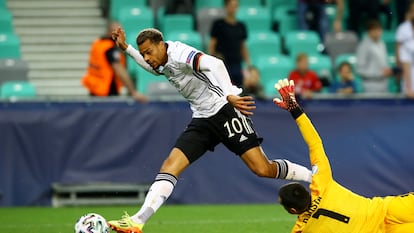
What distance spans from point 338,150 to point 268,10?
4.31 metres

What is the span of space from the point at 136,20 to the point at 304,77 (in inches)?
125

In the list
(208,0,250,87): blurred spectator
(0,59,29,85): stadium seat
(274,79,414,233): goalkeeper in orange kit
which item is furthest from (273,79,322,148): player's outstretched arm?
(0,59,29,85): stadium seat

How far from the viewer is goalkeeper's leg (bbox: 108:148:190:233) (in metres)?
9.23

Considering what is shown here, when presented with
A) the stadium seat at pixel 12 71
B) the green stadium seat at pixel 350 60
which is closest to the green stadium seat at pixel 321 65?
the green stadium seat at pixel 350 60

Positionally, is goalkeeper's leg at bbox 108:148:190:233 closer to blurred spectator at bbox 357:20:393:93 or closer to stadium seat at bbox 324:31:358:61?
blurred spectator at bbox 357:20:393:93

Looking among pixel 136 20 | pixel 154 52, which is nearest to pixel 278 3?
pixel 136 20

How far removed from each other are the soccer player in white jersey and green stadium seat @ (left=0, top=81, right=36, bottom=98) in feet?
15.2

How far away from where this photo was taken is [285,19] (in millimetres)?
17781

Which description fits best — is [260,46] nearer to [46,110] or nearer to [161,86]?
[161,86]

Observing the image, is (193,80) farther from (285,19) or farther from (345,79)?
(285,19)

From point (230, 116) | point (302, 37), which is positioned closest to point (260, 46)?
point (302, 37)

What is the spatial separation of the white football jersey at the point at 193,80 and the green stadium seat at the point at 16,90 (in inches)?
188

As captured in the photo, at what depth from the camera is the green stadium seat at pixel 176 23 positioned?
16.8 m

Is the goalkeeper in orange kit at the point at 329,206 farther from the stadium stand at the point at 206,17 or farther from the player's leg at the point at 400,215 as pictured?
the stadium stand at the point at 206,17
